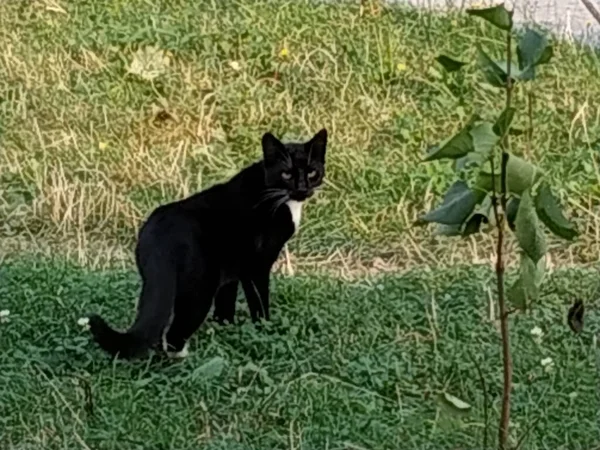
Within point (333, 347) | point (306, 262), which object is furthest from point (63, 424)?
point (306, 262)

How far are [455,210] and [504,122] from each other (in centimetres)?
17

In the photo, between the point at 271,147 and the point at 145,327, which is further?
the point at 271,147

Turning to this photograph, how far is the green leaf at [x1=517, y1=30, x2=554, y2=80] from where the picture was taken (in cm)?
190

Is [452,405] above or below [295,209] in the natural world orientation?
above

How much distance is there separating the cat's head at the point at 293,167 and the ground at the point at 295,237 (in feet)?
0.97

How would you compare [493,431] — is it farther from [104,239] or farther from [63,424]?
[104,239]

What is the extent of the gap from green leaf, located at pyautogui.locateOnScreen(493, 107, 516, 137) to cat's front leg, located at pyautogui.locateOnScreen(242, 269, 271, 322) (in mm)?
2006

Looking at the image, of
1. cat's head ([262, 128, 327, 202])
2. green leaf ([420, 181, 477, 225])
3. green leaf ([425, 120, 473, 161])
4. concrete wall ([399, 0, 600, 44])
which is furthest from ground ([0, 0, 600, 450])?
green leaf ([425, 120, 473, 161])

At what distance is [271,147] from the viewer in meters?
4.00

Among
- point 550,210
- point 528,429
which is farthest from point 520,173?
point 528,429

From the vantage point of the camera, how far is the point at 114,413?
321 cm

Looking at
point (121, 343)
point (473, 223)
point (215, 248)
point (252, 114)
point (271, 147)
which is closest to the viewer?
point (473, 223)

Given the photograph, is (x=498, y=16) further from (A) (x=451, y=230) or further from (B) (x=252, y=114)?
(B) (x=252, y=114)

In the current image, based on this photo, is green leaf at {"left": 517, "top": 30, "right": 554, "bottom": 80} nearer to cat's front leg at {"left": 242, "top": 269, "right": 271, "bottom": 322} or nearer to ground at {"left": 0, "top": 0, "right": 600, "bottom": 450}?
ground at {"left": 0, "top": 0, "right": 600, "bottom": 450}
